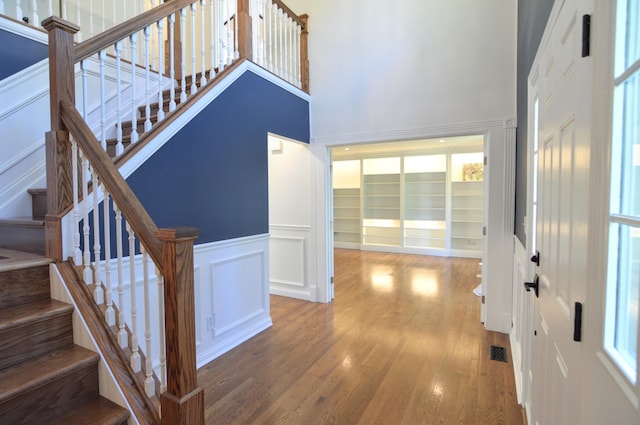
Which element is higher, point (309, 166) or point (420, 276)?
point (309, 166)

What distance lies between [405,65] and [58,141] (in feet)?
10.5

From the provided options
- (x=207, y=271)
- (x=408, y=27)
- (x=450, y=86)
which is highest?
(x=408, y=27)

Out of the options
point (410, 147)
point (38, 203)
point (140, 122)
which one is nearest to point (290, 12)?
point (140, 122)

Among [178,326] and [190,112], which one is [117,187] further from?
[190,112]

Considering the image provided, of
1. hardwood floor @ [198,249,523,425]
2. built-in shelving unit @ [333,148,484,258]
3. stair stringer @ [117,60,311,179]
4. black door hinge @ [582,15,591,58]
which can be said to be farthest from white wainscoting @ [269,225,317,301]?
built-in shelving unit @ [333,148,484,258]

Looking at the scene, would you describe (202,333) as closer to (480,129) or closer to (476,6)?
(480,129)

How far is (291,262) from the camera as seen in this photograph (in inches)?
164

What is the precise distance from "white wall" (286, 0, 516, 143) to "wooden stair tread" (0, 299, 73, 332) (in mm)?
3050

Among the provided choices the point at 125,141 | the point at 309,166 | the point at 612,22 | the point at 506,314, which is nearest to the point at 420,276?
the point at 506,314

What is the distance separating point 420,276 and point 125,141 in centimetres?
457

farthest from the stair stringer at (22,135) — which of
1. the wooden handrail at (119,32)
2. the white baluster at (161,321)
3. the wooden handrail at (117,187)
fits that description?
the white baluster at (161,321)

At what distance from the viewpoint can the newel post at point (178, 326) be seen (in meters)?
1.18

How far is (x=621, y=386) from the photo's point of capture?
636mm

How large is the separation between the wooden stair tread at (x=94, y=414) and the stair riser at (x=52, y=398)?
0.02 meters
